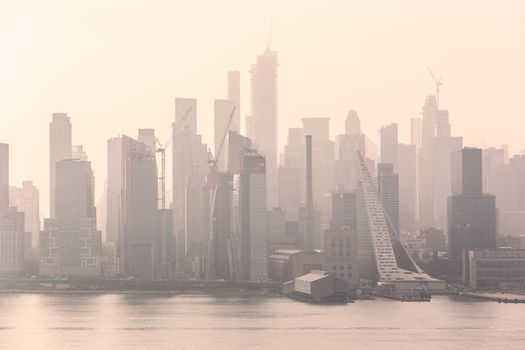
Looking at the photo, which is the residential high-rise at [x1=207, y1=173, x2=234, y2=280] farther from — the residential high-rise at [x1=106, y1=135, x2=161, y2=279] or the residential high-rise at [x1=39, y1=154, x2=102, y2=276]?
the residential high-rise at [x1=39, y1=154, x2=102, y2=276]

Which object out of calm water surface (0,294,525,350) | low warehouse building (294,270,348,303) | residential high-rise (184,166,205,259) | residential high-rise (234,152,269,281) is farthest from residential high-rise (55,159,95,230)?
low warehouse building (294,270,348,303)

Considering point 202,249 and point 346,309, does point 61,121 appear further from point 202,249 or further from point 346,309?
point 346,309

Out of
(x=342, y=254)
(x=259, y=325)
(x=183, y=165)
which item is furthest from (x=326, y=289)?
(x=183, y=165)

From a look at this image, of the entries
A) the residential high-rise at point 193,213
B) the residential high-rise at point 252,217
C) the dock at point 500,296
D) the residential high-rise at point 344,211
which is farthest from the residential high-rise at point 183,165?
the dock at point 500,296

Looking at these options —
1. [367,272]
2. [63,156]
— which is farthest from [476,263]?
[63,156]

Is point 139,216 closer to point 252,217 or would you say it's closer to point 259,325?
point 252,217

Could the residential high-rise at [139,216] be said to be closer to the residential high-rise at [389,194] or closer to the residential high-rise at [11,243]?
the residential high-rise at [11,243]
